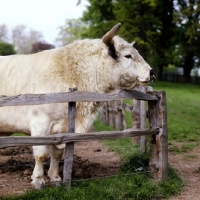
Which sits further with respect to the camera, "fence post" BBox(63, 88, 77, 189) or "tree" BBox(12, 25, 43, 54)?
"tree" BBox(12, 25, 43, 54)

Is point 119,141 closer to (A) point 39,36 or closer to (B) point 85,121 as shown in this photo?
(B) point 85,121

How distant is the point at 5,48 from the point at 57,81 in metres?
43.3

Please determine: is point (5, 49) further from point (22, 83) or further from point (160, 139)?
point (160, 139)

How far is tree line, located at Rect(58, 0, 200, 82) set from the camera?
35.3 metres

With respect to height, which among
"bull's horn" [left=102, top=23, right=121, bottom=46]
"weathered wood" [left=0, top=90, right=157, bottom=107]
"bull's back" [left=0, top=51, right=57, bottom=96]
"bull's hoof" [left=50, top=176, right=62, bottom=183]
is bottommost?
"bull's hoof" [left=50, top=176, right=62, bottom=183]

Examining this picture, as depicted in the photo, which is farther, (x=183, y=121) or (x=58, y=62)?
(x=183, y=121)

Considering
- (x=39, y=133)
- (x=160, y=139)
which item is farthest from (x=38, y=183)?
(x=160, y=139)

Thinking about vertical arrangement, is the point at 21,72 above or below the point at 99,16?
below

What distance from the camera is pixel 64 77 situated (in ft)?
22.5

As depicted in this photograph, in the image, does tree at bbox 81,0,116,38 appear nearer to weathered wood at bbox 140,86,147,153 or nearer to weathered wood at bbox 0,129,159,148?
weathered wood at bbox 140,86,147,153

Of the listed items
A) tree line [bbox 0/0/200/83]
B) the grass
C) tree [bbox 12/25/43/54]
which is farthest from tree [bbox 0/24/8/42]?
the grass

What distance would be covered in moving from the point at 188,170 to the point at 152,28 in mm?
31612

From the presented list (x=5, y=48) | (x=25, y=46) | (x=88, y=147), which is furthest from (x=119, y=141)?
(x=25, y=46)

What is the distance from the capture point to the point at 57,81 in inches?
267
